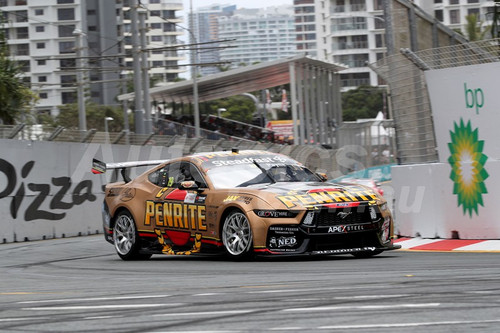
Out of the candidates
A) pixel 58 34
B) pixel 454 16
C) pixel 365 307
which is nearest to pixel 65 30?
pixel 58 34

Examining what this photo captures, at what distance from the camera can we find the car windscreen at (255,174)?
1143 cm

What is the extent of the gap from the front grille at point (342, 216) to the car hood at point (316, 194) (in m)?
0.07

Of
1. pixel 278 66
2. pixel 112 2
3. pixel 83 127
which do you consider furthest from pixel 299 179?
pixel 112 2

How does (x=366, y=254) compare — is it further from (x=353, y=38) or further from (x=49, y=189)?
(x=353, y=38)

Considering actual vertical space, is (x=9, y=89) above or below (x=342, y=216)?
above

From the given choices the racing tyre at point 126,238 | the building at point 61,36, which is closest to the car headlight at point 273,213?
the racing tyre at point 126,238

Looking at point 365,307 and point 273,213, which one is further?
point 273,213

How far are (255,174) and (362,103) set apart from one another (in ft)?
323

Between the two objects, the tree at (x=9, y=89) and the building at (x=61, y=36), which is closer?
the tree at (x=9, y=89)

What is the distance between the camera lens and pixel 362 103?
357 ft

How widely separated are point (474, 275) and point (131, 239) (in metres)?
5.97

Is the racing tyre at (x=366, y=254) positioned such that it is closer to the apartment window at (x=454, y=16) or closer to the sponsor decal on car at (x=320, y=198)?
the sponsor decal on car at (x=320, y=198)

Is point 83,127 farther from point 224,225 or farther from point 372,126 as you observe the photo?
point 224,225

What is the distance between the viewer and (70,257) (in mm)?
13766
